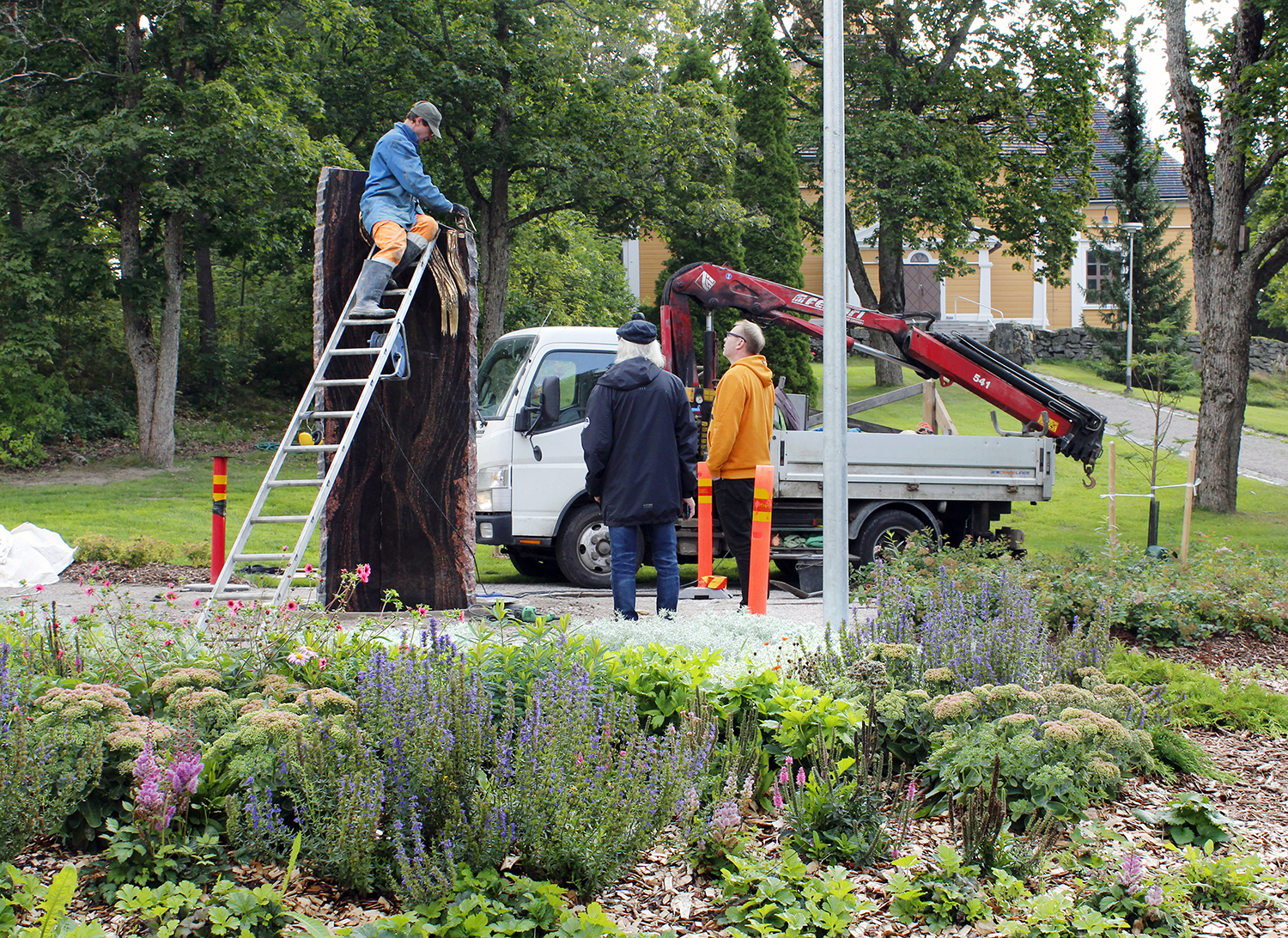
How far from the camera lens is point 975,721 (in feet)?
12.5

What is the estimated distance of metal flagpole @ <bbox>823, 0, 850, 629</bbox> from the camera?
17.6 ft

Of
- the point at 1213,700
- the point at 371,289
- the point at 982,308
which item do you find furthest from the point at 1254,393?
the point at 371,289

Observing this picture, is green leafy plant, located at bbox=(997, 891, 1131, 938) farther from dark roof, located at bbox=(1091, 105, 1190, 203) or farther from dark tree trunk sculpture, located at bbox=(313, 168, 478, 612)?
dark roof, located at bbox=(1091, 105, 1190, 203)

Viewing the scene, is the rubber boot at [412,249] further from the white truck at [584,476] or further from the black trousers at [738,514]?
the white truck at [584,476]

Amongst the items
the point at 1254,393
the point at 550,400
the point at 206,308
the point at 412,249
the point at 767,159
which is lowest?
the point at 550,400

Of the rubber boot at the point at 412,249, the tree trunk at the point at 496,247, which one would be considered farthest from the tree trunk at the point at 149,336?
the rubber boot at the point at 412,249

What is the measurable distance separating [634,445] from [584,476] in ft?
10.6

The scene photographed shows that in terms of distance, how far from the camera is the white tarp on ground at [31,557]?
8.95 meters

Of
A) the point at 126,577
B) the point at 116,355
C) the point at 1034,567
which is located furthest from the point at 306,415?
the point at 116,355

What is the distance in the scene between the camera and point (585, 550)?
977 centimetres

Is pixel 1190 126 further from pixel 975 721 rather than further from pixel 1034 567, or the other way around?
pixel 975 721

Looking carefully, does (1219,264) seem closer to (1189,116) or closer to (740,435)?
(1189,116)

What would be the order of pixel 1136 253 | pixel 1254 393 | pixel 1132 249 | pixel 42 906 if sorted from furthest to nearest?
1. pixel 1136 253
2. pixel 1254 393
3. pixel 1132 249
4. pixel 42 906

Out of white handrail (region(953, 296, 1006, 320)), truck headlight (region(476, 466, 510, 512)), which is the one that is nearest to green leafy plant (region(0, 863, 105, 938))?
truck headlight (region(476, 466, 510, 512))
